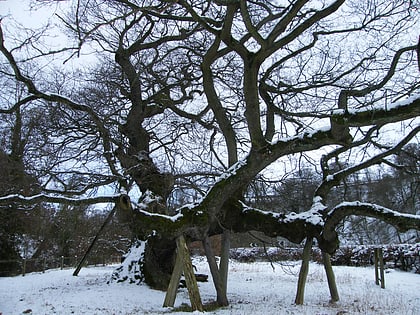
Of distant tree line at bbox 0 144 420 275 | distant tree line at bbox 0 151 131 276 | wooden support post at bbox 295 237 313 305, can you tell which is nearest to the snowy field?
wooden support post at bbox 295 237 313 305

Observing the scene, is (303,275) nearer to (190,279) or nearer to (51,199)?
(190,279)

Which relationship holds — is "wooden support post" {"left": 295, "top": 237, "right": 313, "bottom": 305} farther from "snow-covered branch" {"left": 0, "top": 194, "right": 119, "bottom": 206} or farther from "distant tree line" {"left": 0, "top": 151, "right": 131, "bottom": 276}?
"distant tree line" {"left": 0, "top": 151, "right": 131, "bottom": 276}

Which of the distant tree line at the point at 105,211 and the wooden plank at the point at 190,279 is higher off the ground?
the distant tree line at the point at 105,211

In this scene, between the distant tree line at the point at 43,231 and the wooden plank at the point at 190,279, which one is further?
the distant tree line at the point at 43,231

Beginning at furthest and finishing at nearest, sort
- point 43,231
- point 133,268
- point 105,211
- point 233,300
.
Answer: point 43,231
point 105,211
point 133,268
point 233,300

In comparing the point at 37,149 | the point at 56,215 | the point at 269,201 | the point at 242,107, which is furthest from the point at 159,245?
the point at 56,215

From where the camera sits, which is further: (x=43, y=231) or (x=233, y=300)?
(x=43, y=231)

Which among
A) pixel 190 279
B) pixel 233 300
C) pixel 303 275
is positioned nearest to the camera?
pixel 190 279

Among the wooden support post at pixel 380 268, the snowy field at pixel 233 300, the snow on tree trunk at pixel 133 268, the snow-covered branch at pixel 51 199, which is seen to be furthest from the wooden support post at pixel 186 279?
the wooden support post at pixel 380 268

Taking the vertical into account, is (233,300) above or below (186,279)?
below

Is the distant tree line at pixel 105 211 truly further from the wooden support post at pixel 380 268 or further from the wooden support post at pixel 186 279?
the wooden support post at pixel 186 279

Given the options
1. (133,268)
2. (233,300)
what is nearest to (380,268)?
(233,300)

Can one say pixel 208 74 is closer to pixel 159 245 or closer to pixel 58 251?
pixel 159 245

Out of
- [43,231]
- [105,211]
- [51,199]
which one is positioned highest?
[105,211]
